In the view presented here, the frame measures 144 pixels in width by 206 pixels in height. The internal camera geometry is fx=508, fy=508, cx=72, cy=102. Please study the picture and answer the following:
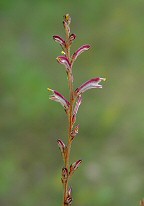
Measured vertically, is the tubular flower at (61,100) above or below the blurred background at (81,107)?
Answer: below

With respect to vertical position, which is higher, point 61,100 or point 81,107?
point 81,107

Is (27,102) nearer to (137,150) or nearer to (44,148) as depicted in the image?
(44,148)

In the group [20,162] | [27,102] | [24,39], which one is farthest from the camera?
[24,39]

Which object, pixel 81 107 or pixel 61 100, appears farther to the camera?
pixel 81 107

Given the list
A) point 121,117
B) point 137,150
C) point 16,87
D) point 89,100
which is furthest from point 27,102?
point 137,150

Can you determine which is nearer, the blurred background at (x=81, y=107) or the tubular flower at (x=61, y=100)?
the tubular flower at (x=61, y=100)

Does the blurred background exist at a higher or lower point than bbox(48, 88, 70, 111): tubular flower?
higher

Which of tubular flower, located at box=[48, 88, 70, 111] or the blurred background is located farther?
the blurred background

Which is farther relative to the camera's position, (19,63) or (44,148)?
(19,63)
